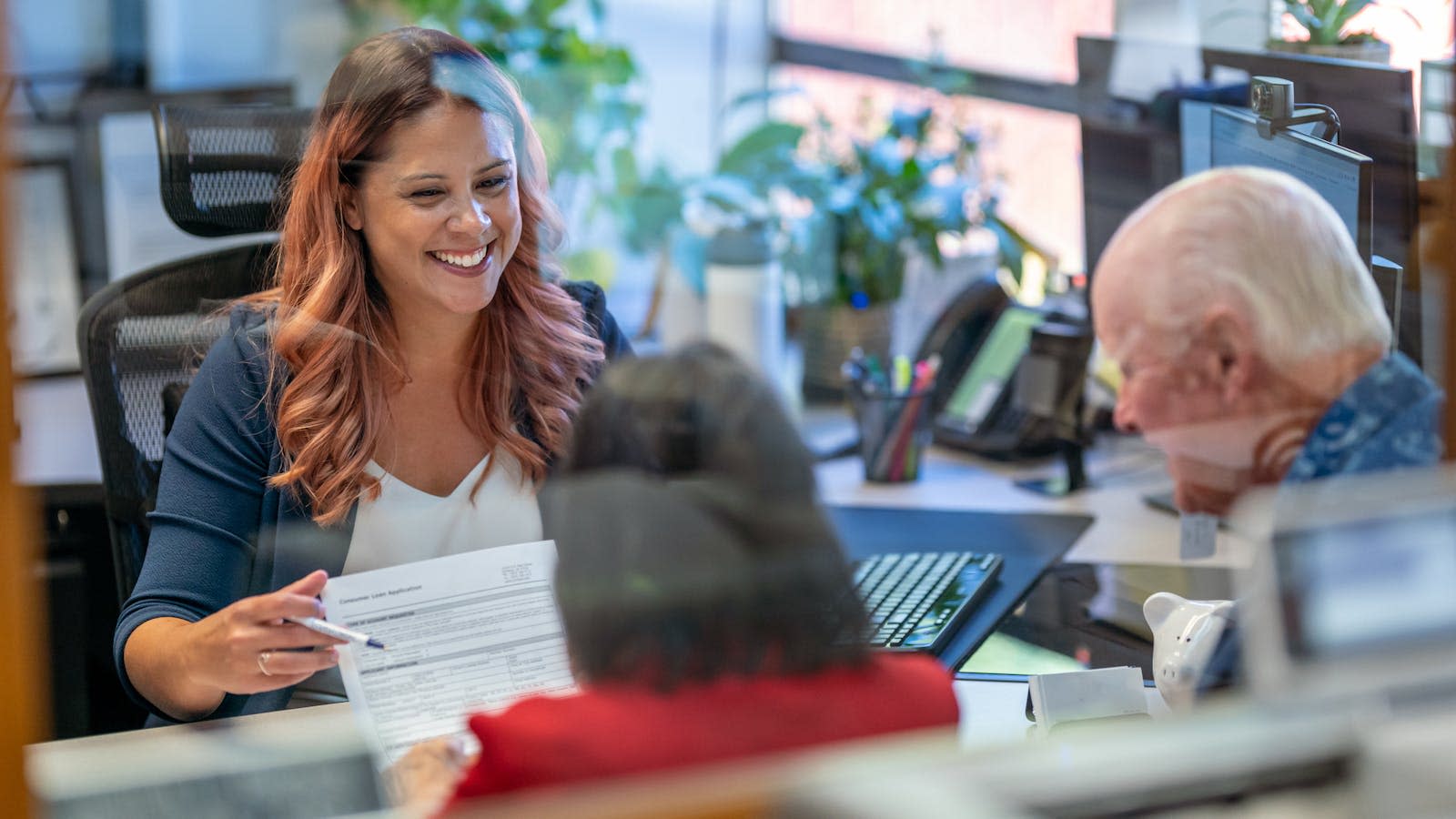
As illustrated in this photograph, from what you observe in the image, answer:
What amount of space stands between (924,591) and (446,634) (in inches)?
21.1

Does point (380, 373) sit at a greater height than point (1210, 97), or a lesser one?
lesser

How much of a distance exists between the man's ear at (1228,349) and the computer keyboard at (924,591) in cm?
32

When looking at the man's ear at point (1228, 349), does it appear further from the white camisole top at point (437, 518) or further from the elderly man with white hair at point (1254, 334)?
the white camisole top at point (437, 518)

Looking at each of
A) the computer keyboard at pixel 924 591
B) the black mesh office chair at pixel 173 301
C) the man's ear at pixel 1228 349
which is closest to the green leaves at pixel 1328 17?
the man's ear at pixel 1228 349

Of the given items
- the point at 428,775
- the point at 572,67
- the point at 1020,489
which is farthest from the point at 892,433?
the point at 572,67

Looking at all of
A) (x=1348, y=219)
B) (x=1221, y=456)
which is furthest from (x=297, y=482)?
(x=1348, y=219)

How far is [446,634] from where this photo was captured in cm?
96

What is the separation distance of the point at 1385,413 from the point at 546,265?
0.73 meters

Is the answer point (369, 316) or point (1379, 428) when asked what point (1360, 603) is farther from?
point (369, 316)

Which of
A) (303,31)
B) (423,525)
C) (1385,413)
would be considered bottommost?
(423,525)

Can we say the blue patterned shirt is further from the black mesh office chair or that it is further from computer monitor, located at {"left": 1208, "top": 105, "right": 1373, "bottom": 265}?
the black mesh office chair

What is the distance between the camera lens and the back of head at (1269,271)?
3.10 feet

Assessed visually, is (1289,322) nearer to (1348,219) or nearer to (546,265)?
(1348,219)

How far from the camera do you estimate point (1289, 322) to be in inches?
37.1
